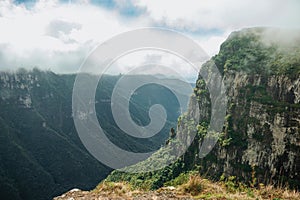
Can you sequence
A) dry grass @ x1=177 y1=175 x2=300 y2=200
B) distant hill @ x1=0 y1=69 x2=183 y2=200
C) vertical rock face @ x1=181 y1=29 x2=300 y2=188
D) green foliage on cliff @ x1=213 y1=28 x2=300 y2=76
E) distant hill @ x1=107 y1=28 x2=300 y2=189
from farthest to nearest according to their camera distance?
distant hill @ x1=0 y1=69 x2=183 y2=200, green foliage on cliff @ x1=213 y1=28 x2=300 y2=76, distant hill @ x1=107 y1=28 x2=300 y2=189, vertical rock face @ x1=181 y1=29 x2=300 y2=188, dry grass @ x1=177 y1=175 x2=300 y2=200

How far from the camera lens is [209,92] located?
68438 millimetres

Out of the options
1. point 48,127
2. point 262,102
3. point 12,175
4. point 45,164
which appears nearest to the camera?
point 262,102

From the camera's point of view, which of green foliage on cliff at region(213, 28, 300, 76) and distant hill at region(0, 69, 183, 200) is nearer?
green foliage on cliff at region(213, 28, 300, 76)

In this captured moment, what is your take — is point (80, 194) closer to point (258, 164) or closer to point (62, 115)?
point (258, 164)

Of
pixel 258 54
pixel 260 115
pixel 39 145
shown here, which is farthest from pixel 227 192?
pixel 39 145

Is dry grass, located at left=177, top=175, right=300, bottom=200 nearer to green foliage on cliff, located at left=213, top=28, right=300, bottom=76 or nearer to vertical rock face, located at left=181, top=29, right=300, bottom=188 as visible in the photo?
vertical rock face, located at left=181, top=29, right=300, bottom=188

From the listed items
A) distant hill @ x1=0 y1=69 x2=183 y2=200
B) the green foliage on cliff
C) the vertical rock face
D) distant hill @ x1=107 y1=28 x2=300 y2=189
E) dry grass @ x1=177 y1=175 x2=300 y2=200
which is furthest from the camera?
distant hill @ x1=0 y1=69 x2=183 y2=200

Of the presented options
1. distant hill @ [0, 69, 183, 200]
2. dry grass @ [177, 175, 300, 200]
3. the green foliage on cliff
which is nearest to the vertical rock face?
the green foliage on cliff

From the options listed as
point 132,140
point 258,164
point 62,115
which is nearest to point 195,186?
point 258,164

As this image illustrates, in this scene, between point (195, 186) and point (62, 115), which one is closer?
point (195, 186)

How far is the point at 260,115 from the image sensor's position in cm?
5122

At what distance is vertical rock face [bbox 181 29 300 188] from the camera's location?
148 ft

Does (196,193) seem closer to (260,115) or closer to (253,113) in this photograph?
(260,115)

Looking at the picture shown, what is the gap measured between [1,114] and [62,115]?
4205 cm
